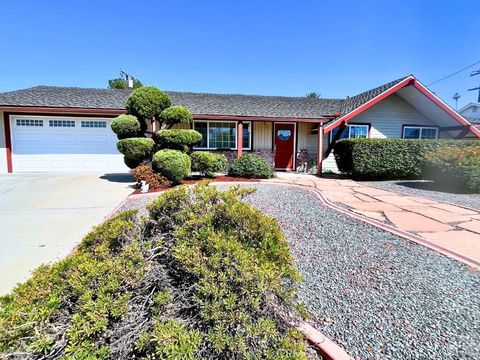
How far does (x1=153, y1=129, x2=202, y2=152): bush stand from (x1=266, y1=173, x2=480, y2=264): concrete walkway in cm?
498

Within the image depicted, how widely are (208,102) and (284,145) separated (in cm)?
472

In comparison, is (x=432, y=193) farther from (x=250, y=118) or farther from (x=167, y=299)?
(x=167, y=299)

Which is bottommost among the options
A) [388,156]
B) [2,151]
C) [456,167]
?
[456,167]

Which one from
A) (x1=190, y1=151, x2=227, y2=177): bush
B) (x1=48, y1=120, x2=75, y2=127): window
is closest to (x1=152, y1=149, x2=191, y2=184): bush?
(x1=190, y1=151, x2=227, y2=177): bush

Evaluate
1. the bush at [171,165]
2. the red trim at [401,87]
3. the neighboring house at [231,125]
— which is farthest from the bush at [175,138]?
the red trim at [401,87]

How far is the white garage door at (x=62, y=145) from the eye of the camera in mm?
12109

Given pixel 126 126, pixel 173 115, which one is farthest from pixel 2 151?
pixel 173 115

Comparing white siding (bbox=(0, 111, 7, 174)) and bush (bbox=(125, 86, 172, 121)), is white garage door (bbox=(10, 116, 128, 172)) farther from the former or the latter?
bush (bbox=(125, 86, 172, 121))

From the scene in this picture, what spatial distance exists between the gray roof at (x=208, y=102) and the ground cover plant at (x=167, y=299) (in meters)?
11.2

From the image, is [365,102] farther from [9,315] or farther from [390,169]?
[9,315]

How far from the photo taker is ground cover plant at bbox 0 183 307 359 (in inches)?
51.6

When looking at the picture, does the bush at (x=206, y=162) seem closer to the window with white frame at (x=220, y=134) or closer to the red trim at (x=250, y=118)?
the red trim at (x=250, y=118)

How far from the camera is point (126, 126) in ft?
30.5

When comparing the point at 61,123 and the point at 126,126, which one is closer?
the point at 126,126
